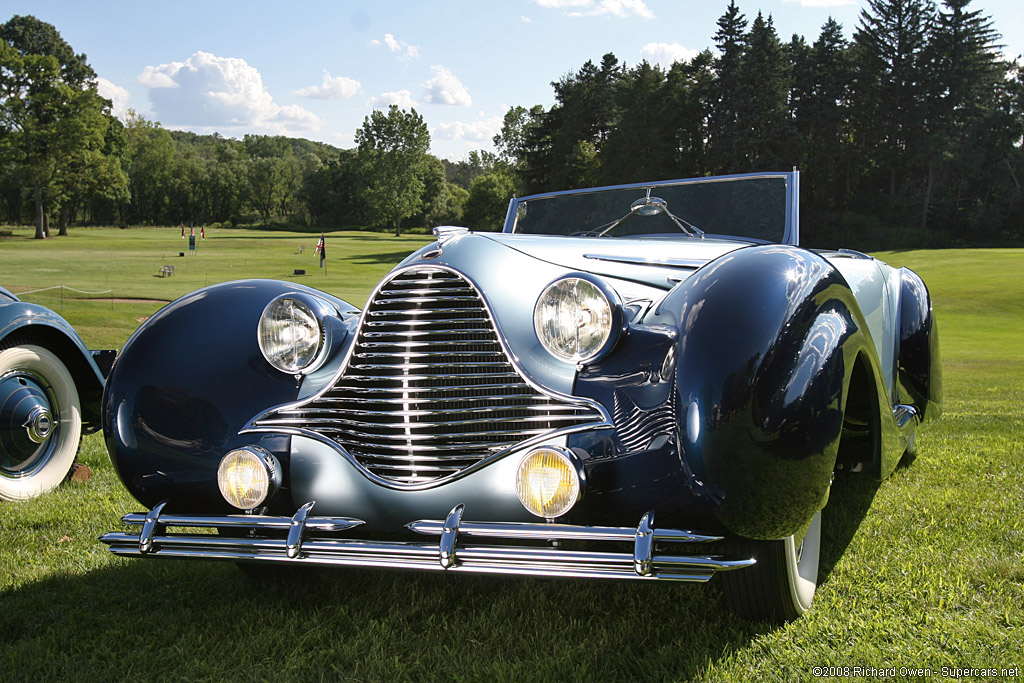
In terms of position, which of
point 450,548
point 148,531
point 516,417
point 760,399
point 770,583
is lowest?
point 770,583

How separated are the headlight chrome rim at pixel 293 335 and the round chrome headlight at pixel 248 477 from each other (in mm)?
326

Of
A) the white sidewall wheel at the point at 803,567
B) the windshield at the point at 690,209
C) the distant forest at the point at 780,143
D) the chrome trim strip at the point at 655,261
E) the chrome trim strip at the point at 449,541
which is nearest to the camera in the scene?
the chrome trim strip at the point at 449,541

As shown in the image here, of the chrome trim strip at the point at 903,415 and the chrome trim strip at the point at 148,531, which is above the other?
the chrome trim strip at the point at 903,415

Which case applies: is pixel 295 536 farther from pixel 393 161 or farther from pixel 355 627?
pixel 393 161

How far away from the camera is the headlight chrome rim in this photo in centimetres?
249

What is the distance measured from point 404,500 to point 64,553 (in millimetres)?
1977

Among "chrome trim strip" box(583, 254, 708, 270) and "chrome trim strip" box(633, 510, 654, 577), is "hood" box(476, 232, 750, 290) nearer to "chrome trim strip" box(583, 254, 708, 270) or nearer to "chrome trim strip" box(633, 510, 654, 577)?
"chrome trim strip" box(583, 254, 708, 270)

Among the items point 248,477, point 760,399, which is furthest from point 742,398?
point 248,477

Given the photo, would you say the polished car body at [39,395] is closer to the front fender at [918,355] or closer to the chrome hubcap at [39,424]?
the chrome hubcap at [39,424]

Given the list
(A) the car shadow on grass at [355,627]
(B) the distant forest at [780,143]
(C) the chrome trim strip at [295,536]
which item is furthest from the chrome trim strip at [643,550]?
(B) the distant forest at [780,143]

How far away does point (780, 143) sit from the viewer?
44875 millimetres

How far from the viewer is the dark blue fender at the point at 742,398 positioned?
191cm

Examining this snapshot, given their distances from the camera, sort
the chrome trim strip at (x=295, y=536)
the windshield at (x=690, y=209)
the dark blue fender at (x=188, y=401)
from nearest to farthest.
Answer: the chrome trim strip at (x=295, y=536)
the dark blue fender at (x=188, y=401)
the windshield at (x=690, y=209)

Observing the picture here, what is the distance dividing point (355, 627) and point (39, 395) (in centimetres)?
274
